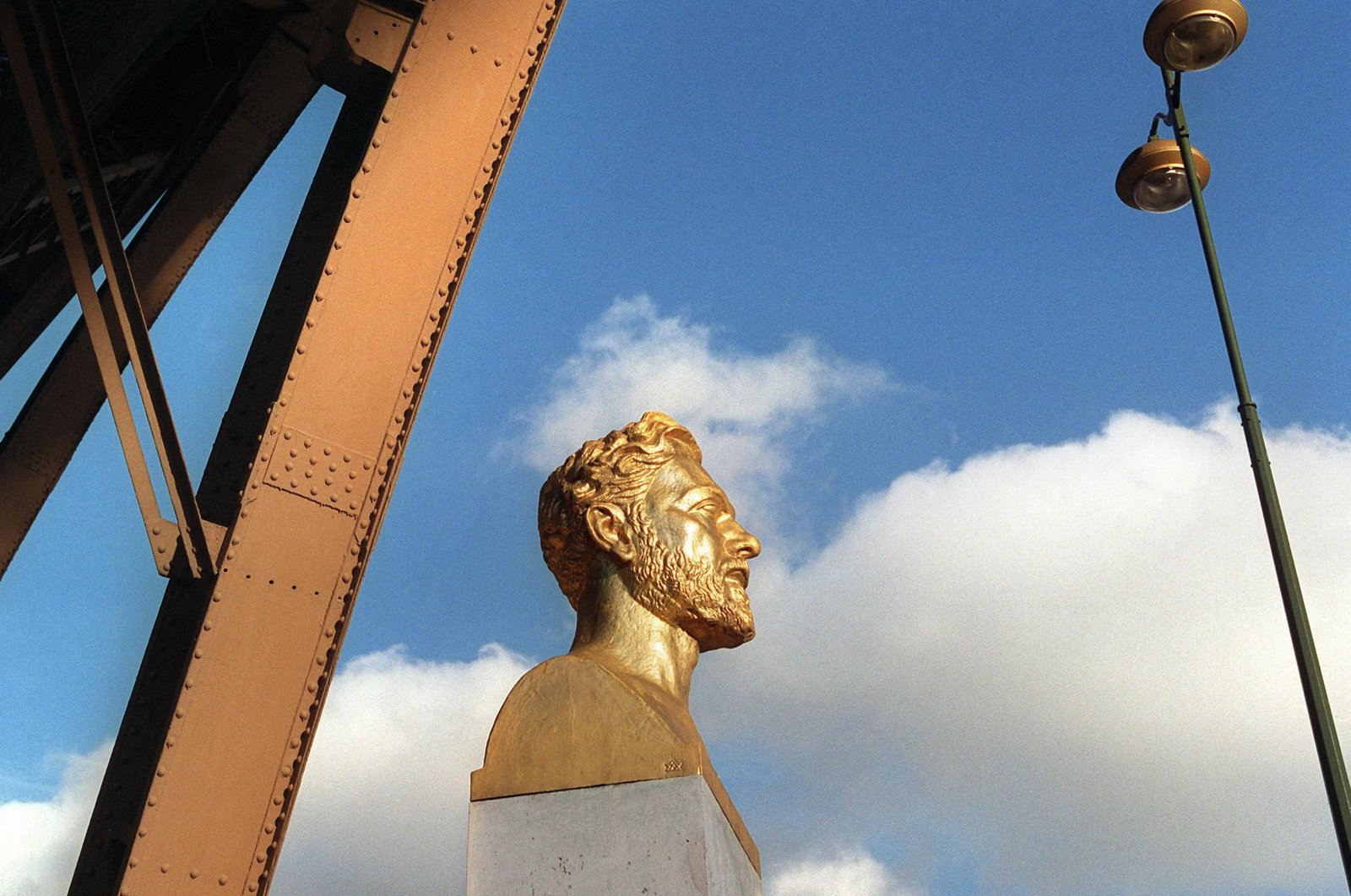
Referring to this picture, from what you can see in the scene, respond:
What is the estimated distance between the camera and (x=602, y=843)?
16.3ft

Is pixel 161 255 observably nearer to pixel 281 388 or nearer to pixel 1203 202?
pixel 281 388

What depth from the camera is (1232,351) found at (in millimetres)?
7457

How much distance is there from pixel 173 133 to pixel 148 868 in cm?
582

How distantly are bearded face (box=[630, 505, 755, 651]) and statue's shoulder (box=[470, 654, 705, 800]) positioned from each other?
0.62 meters

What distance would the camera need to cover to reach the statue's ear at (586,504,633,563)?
5953mm

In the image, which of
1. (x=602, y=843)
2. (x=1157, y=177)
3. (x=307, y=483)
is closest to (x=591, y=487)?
(x=307, y=483)

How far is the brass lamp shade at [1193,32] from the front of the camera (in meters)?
7.88

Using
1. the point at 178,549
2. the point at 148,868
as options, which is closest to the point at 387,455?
the point at 178,549

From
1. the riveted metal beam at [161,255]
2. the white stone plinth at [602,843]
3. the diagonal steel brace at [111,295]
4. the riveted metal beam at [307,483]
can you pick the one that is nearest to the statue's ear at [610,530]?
the riveted metal beam at [307,483]

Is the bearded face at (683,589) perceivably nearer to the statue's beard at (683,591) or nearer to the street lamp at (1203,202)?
the statue's beard at (683,591)

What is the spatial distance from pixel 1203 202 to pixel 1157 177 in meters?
1.03

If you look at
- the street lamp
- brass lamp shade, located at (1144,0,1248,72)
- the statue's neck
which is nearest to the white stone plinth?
the statue's neck

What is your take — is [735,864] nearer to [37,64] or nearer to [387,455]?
[387,455]

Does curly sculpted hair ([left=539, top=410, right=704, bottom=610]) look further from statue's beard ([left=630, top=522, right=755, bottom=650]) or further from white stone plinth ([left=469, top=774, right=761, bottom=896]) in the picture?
white stone plinth ([left=469, top=774, right=761, bottom=896])
